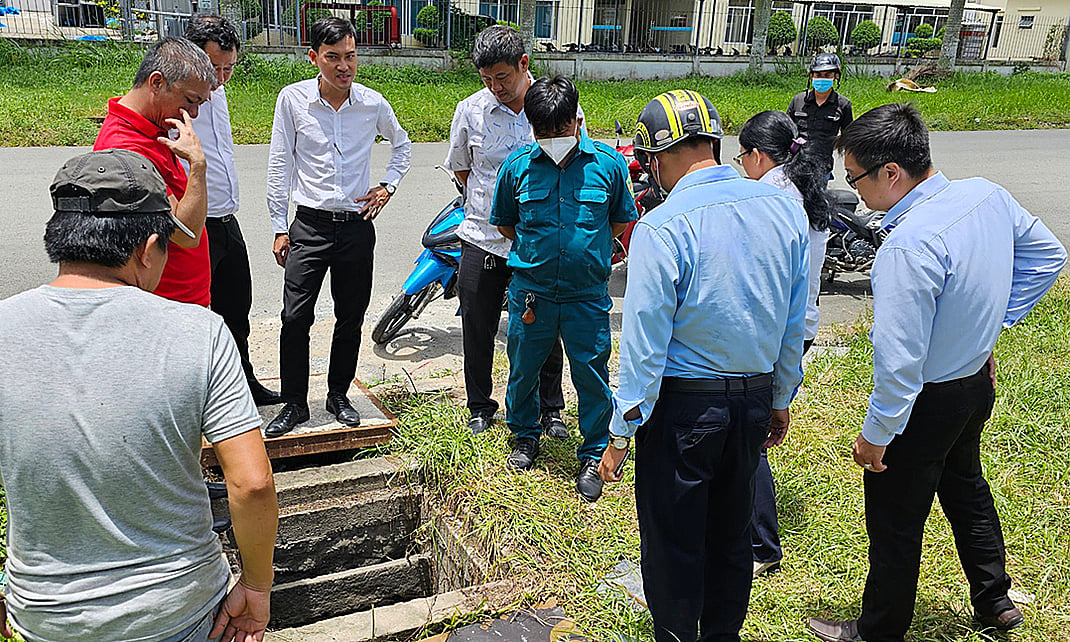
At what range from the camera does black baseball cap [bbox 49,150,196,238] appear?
Result: 178cm

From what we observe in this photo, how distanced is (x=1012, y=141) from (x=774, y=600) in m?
14.9

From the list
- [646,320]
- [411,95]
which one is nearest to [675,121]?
[646,320]

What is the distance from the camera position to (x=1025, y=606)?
3129 millimetres

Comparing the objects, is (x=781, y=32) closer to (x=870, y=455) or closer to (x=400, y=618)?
(x=870, y=455)

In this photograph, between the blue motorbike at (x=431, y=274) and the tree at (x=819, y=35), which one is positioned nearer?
the blue motorbike at (x=431, y=274)

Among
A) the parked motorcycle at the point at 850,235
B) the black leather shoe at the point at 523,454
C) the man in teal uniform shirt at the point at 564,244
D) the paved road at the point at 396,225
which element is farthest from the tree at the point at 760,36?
the black leather shoe at the point at 523,454

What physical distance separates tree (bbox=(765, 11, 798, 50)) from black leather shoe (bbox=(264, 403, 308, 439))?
25549mm

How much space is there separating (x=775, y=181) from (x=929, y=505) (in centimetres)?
160

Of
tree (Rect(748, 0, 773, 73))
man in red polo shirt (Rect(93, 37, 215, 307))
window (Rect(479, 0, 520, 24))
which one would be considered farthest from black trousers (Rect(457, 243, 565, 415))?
window (Rect(479, 0, 520, 24))

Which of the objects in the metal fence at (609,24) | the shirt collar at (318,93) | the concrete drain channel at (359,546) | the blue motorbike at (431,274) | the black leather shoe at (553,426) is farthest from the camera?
the metal fence at (609,24)

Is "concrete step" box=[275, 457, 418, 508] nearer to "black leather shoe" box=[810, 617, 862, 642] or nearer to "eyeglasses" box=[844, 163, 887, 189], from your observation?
"black leather shoe" box=[810, 617, 862, 642]

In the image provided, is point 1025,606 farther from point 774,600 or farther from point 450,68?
point 450,68

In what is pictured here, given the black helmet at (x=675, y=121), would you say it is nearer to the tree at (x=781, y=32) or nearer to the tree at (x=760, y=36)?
the tree at (x=760, y=36)

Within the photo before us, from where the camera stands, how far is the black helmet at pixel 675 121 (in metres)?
2.50
